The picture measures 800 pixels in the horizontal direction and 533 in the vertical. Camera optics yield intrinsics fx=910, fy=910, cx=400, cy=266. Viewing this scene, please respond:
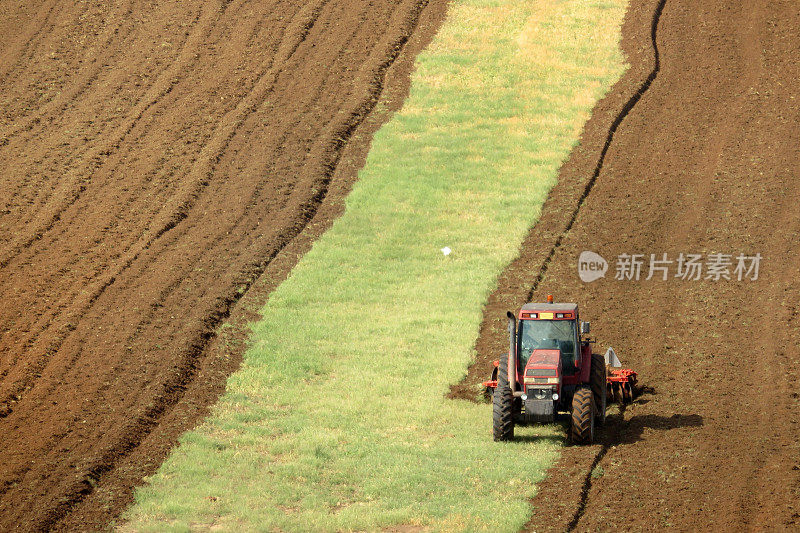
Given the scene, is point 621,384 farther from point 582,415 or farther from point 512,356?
point 512,356

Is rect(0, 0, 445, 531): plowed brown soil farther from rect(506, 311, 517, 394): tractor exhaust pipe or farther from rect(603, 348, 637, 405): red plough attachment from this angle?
rect(603, 348, 637, 405): red plough attachment

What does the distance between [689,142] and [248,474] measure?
19.5m

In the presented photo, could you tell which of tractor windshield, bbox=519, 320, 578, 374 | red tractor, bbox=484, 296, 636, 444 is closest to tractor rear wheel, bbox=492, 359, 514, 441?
red tractor, bbox=484, 296, 636, 444

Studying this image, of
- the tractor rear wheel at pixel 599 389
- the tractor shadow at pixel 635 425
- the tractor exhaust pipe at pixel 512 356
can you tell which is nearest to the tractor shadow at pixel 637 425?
the tractor shadow at pixel 635 425

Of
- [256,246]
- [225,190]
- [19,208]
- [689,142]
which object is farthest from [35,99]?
[689,142]

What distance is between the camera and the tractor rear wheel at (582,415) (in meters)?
15.8

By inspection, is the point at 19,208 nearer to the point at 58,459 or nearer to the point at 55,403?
the point at 55,403

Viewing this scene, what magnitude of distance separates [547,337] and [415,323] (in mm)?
5983

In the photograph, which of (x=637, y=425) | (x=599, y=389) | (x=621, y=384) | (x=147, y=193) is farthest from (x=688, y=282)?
(x=147, y=193)

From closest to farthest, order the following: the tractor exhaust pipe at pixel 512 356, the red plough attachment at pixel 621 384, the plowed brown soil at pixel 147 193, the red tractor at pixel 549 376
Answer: the red tractor at pixel 549 376 < the tractor exhaust pipe at pixel 512 356 < the plowed brown soil at pixel 147 193 < the red plough attachment at pixel 621 384

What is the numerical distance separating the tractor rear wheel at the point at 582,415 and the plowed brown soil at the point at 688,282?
33 centimetres

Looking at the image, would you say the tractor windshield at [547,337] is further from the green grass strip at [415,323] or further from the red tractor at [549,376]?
the green grass strip at [415,323]

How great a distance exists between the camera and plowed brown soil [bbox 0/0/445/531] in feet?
57.6

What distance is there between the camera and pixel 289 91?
32.8 m
